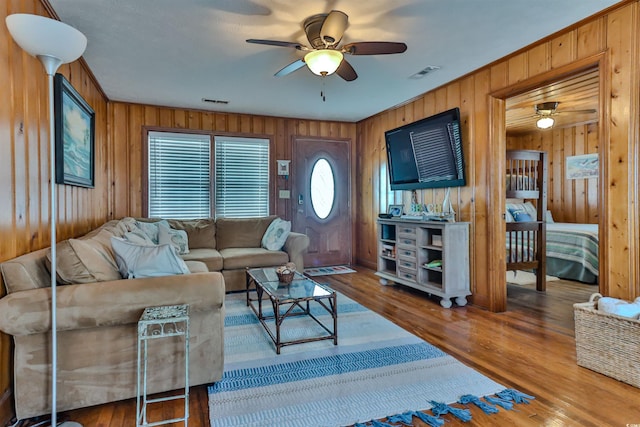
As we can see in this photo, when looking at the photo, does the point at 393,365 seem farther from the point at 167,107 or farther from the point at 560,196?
the point at 560,196

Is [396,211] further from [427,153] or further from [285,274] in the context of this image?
[285,274]

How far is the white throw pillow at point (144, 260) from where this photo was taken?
6.57 ft

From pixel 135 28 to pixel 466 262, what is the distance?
3.71 metres

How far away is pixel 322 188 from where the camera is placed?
583 centimetres

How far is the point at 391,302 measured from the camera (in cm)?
372

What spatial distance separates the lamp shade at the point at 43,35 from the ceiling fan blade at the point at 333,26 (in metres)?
1.38

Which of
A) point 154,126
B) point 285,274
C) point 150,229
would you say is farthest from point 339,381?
point 154,126

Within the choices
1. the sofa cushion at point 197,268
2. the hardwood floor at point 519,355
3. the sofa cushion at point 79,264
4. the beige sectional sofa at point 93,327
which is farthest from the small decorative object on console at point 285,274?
the sofa cushion at point 79,264

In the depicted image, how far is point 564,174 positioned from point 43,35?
8134 millimetres

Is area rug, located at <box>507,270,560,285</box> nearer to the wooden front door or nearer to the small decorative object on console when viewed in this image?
the wooden front door

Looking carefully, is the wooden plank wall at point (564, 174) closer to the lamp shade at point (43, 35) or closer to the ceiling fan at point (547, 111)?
the ceiling fan at point (547, 111)

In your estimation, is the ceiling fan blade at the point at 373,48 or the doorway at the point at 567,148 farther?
the doorway at the point at 567,148

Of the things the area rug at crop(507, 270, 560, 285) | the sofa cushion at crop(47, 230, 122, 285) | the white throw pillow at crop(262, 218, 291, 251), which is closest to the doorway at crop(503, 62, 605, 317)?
the area rug at crop(507, 270, 560, 285)

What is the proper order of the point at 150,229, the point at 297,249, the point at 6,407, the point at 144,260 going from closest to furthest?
the point at 6,407
the point at 144,260
the point at 150,229
the point at 297,249
